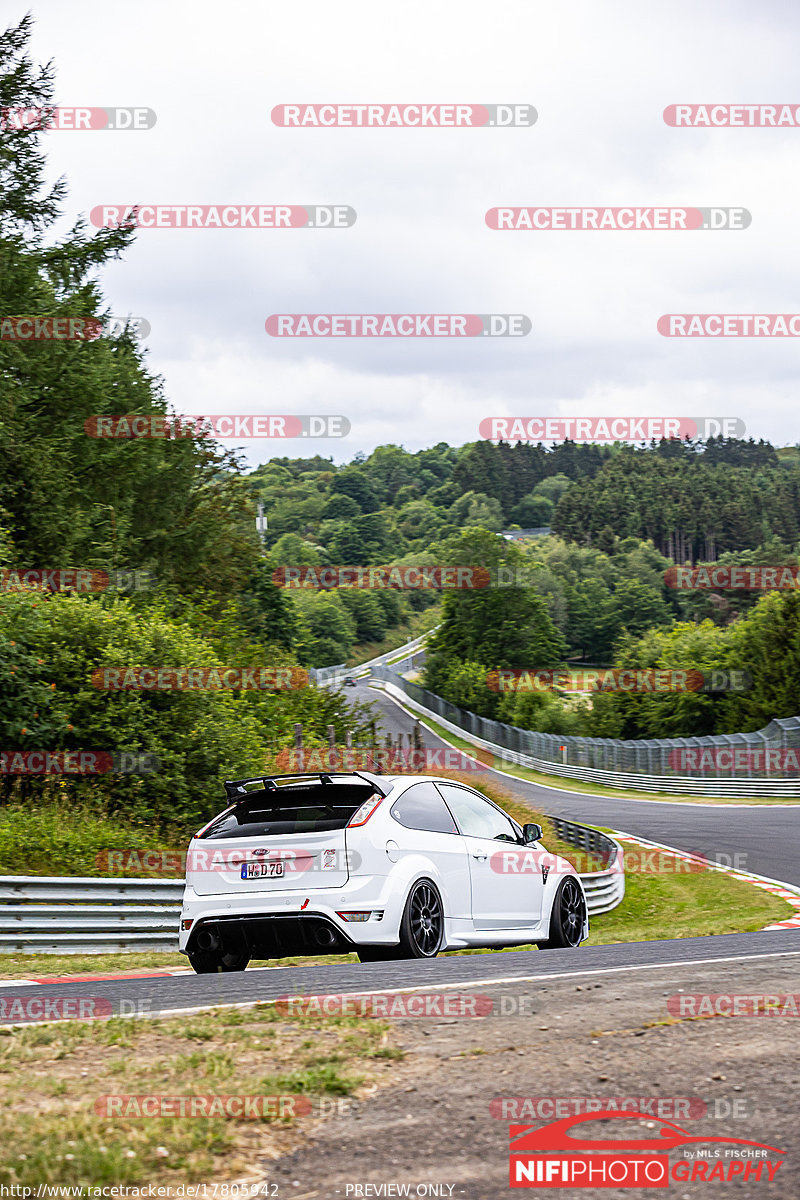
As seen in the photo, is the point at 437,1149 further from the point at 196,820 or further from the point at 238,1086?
the point at 196,820

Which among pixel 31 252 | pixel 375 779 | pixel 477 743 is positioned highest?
pixel 31 252

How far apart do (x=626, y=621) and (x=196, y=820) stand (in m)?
127

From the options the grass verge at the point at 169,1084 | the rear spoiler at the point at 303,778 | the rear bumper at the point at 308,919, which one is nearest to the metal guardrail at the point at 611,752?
the rear spoiler at the point at 303,778

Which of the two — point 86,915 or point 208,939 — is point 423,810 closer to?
point 208,939

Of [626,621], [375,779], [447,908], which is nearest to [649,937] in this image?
[447,908]

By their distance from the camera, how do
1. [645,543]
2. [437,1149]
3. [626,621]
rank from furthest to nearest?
[645,543] → [626,621] → [437,1149]

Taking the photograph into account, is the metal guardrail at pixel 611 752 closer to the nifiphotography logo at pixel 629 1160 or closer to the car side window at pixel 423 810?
the car side window at pixel 423 810

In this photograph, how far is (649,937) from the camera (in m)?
12.5

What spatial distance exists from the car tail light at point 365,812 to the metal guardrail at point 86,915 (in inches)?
178

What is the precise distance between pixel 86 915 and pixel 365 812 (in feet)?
15.3
